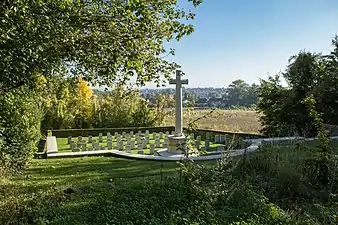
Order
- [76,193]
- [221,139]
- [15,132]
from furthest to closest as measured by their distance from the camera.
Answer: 1. [221,139]
2. [15,132]
3. [76,193]

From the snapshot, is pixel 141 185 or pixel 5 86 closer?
pixel 141 185

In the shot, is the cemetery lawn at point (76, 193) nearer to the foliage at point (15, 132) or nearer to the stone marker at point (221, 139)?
the foliage at point (15, 132)

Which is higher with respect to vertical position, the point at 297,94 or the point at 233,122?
the point at 297,94

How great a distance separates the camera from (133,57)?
20.6ft

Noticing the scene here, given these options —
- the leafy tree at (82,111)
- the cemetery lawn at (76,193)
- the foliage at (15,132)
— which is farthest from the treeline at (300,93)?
the leafy tree at (82,111)

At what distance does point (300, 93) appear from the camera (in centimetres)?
1617

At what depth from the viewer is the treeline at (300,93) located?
15312 millimetres

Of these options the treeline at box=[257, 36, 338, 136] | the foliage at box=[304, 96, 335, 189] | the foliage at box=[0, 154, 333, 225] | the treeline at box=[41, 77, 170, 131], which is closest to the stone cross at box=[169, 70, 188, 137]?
the treeline at box=[257, 36, 338, 136]

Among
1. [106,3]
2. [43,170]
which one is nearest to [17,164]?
[43,170]

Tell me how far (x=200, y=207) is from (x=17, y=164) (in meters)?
6.72

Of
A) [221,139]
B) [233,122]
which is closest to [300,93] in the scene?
[221,139]

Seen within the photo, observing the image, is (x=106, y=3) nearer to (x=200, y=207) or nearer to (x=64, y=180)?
(x=200, y=207)

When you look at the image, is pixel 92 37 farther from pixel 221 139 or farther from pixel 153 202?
pixel 221 139

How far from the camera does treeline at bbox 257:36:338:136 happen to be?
603 inches
